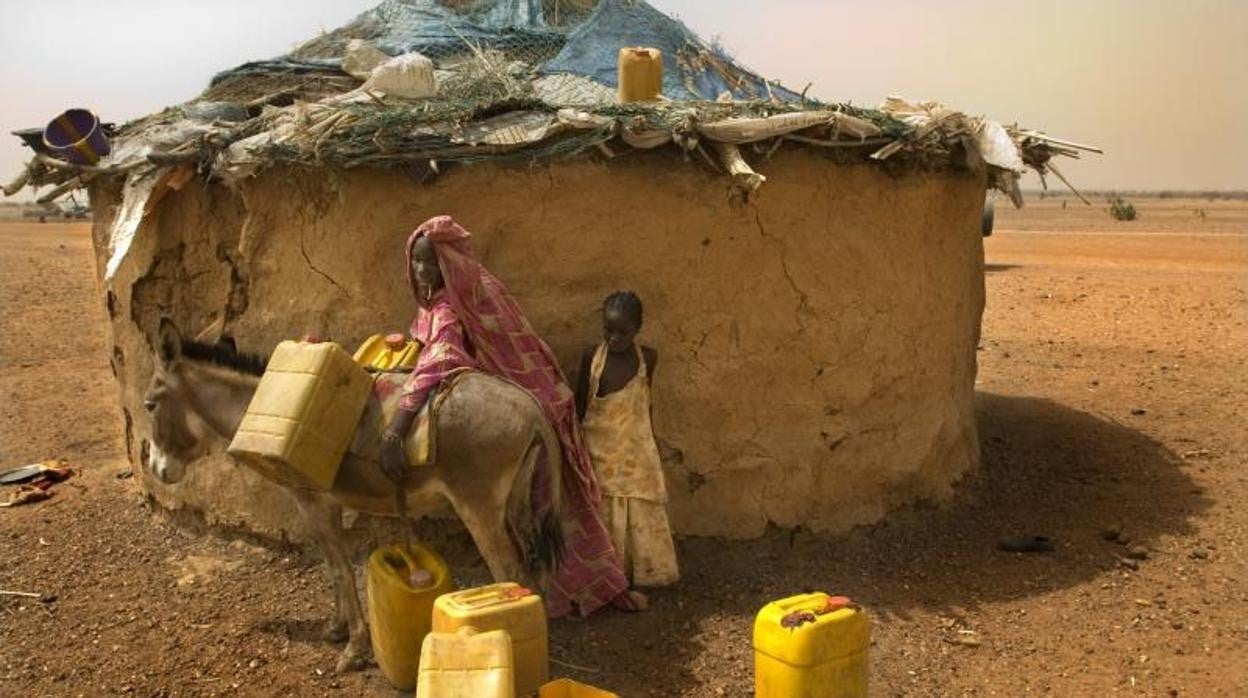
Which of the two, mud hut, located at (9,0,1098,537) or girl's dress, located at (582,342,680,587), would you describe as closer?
girl's dress, located at (582,342,680,587)

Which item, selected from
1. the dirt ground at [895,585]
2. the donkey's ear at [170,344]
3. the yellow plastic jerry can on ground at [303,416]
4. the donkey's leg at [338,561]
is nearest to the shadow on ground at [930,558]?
the dirt ground at [895,585]

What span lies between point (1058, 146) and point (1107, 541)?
7.03 ft

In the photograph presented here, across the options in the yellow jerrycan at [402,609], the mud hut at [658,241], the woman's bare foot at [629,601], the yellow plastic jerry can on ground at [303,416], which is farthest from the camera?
the mud hut at [658,241]

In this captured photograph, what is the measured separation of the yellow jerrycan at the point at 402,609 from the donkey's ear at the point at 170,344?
46.9 inches

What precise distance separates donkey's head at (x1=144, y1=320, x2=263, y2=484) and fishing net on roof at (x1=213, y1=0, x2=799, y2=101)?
259cm

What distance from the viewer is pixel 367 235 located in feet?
17.1

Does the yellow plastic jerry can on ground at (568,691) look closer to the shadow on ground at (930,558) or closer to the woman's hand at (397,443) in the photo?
the shadow on ground at (930,558)

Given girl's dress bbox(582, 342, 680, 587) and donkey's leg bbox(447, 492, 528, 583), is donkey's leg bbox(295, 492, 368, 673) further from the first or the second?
girl's dress bbox(582, 342, 680, 587)

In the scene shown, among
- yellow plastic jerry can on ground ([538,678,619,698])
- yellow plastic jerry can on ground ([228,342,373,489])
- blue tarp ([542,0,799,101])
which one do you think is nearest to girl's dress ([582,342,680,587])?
yellow plastic jerry can on ground ([228,342,373,489])

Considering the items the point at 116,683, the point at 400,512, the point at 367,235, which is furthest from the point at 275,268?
the point at 116,683

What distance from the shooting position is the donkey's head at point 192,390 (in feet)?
14.9

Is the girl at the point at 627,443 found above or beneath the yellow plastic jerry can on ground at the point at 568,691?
above

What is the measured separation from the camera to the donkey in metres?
4.28

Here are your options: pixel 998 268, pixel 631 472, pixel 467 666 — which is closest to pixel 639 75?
pixel 631 472
